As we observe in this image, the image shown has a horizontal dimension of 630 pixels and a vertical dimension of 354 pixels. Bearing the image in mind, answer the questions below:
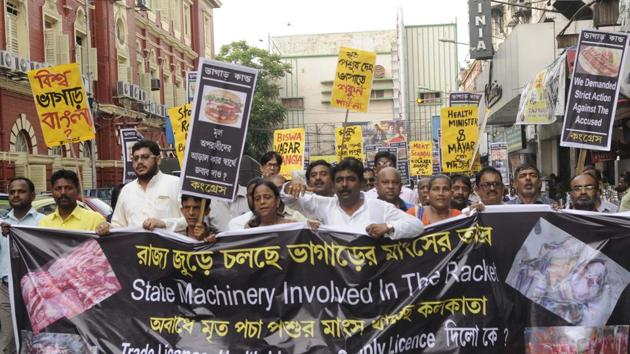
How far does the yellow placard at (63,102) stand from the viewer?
10.6m

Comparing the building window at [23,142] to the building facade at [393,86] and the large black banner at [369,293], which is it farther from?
the building facade at [393,86]

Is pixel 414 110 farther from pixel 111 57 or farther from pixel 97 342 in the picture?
pixel 97 342

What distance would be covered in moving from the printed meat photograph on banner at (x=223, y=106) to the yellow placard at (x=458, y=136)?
9397mm

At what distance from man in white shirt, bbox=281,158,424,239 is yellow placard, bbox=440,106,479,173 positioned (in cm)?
908

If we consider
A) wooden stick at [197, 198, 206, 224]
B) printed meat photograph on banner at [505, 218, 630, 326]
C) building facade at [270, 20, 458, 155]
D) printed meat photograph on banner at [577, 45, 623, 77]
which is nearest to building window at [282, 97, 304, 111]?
building facade at [270, 20, 458, 155]

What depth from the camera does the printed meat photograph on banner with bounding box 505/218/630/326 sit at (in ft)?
17.9

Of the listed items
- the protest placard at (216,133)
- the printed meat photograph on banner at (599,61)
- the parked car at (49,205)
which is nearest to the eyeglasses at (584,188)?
the printed meat photograph on banner at (599,61)

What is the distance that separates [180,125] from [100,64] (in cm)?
1903

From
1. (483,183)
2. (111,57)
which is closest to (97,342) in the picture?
(483,183)

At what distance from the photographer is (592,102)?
323 inches

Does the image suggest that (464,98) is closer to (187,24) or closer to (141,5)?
(141,5)

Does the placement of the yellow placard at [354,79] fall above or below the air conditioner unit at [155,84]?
below

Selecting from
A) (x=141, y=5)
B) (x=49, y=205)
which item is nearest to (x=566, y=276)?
(x=49, y=205)

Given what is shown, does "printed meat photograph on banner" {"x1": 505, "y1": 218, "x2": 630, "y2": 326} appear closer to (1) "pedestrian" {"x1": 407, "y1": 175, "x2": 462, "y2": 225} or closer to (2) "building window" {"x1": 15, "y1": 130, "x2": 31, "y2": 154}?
(1) "pedestrian" {"x1": 407, "y1": 175, "x2": 462, "y2": 225}
